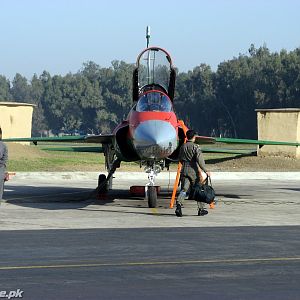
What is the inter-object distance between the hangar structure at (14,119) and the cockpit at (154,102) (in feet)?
99.4

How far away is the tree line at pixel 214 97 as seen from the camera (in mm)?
118750

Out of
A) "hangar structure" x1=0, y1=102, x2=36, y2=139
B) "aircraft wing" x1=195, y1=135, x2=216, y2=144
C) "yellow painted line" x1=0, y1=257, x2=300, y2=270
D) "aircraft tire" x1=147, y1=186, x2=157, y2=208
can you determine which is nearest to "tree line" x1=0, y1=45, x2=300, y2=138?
"hangar structure" x1=0, y1=102, x2=36, y2=139

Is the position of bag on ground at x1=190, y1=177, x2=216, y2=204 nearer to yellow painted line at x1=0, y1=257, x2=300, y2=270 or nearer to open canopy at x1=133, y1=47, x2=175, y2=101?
open canopy at x1=133, y1=47, x2=175, y2=101

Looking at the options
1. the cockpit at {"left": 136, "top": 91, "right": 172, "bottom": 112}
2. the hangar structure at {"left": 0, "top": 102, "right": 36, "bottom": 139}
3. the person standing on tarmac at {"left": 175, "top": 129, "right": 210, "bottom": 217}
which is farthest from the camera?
the hangar structure at {"left": 0, "top": 102, "right": 36, "bottom": 139}

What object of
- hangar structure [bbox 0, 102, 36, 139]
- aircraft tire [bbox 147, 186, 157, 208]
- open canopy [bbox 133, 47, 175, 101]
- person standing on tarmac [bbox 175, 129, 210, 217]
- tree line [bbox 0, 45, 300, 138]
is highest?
tree line [bbox 0, 45, 300, 138]

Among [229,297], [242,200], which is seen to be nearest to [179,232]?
[229,297]

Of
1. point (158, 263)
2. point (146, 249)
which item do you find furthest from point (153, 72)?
point (158, 263)

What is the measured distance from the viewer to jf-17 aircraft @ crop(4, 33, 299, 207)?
722 inches

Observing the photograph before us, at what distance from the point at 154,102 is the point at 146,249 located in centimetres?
840

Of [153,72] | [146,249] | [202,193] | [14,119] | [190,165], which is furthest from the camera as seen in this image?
[14,119]

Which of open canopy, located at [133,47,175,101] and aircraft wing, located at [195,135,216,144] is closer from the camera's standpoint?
open canopy, located at [133,47,175,101]

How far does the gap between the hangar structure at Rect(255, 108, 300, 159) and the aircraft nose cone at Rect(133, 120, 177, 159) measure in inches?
957

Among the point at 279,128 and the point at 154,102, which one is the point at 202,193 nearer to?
the point at 154,102

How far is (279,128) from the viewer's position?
42625 mm
